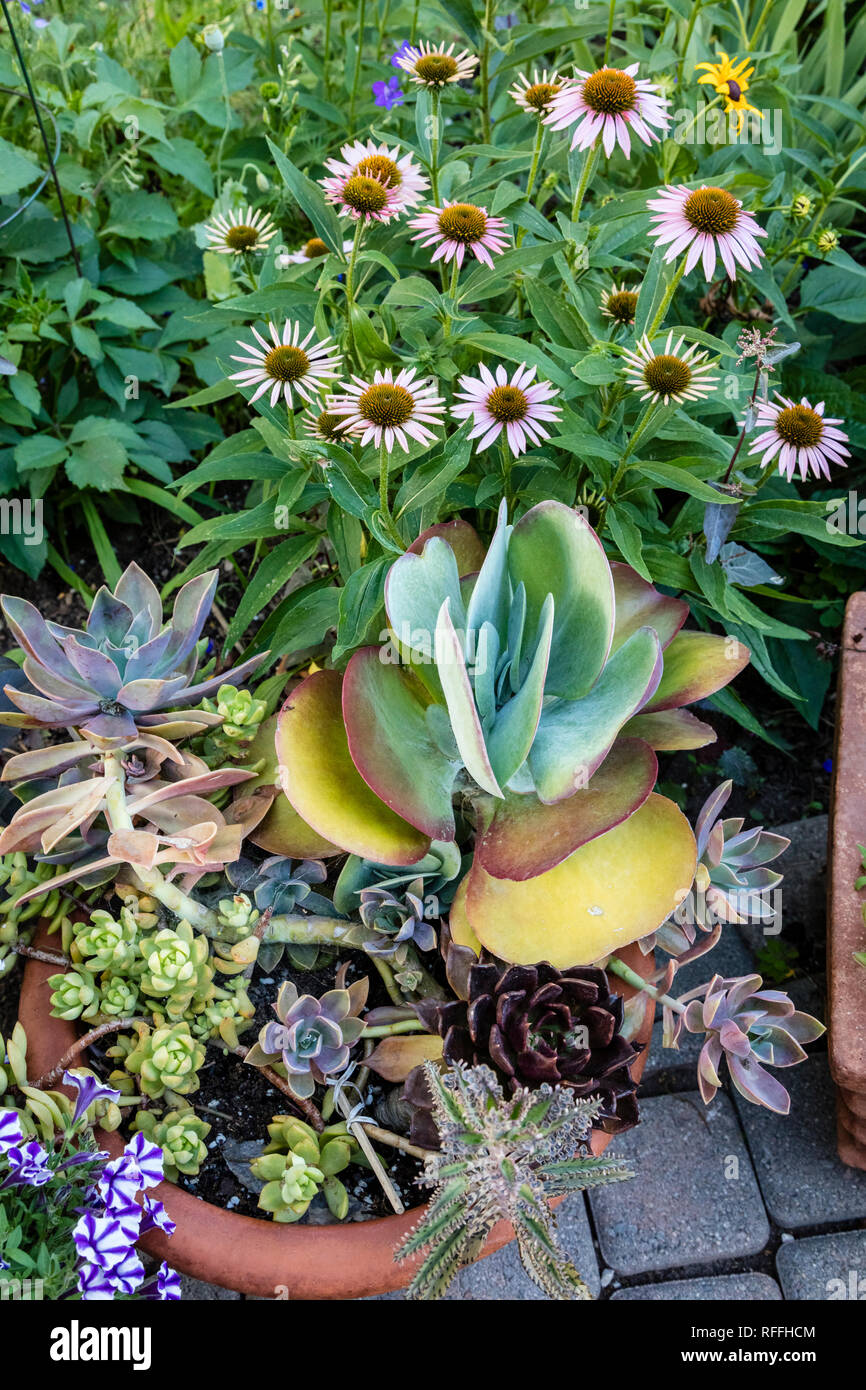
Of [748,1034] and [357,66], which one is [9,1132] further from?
[357,66]

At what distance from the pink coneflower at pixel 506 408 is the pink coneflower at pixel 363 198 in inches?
7.8

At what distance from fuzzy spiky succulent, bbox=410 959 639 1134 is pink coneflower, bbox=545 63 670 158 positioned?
33.6 inches

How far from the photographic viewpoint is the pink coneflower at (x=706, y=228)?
1.10 metres

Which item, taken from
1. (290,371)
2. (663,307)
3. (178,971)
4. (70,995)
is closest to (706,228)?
(663,307)

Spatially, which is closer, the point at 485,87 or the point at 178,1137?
the point at 178,1137

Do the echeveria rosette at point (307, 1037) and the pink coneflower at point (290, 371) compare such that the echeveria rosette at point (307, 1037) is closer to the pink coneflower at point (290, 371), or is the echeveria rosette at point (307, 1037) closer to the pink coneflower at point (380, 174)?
the pink coneflower at point (290, 371)

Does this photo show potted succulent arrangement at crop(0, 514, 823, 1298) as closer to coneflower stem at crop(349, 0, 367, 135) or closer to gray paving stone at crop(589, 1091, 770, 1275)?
gray paving stone at crop(589, 1091, 770, 1275)

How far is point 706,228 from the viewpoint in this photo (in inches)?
43.7

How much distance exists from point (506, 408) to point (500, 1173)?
75 centimetres

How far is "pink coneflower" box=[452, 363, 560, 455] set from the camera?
1.14 meters

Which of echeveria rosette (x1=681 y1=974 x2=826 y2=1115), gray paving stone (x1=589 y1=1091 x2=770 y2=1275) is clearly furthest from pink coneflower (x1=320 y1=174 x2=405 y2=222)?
gray paving stone (x1=589 y1=1091 x2=770 y2=1275)

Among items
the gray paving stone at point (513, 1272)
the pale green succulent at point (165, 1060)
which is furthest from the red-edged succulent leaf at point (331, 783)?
the gray paving stone at point (513, 1272)

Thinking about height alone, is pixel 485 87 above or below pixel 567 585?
above
